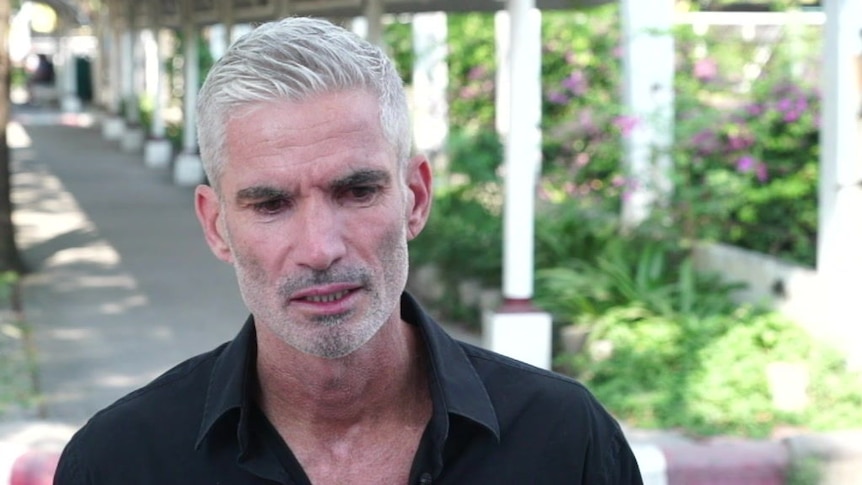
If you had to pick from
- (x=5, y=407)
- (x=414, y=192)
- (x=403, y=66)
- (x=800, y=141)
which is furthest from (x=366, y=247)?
(x=403, y=66)

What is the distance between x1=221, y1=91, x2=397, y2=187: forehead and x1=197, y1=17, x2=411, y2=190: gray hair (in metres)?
0.01

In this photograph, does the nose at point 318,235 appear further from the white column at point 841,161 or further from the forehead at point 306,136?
the white column at point 841,161

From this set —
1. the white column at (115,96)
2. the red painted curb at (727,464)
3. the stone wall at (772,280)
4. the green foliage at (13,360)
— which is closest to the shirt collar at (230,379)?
the red painted curb at (727,464)

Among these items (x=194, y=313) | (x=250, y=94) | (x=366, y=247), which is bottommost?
Answer: (x=194, y=313)

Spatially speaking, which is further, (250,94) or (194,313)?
(194,313)

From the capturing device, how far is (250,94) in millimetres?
1870

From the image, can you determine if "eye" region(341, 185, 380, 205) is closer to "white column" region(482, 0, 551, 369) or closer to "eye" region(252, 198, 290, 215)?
"eye" region(252, 198, 290, 215)

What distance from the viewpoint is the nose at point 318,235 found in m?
1.86

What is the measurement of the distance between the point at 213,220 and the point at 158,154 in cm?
1878

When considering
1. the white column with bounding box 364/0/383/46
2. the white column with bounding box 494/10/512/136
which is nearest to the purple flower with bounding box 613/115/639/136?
the white column with bounding box 364/0/383/46

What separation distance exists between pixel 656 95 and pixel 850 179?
2481 millimetres

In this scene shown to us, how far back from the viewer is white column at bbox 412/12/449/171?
14.6 metres

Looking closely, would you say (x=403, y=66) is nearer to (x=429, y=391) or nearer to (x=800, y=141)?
(x=800, y=141)

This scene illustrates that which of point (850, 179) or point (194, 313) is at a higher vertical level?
point (850, 179)
